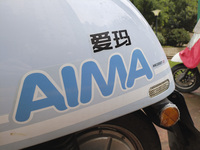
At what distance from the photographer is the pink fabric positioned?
356cm

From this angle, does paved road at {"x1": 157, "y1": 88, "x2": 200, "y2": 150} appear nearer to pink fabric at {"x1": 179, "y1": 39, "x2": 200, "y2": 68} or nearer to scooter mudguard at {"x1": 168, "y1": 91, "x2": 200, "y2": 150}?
pink fabric at {"x1": 179, "y1": 39, "x2": 200, "y2": 68}

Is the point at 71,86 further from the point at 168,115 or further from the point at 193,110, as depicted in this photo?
the point at 193,110

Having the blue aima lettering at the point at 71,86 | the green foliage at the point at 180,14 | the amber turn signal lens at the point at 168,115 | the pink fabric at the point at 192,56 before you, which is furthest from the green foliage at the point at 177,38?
the blue aima lettering at the point at 71,86

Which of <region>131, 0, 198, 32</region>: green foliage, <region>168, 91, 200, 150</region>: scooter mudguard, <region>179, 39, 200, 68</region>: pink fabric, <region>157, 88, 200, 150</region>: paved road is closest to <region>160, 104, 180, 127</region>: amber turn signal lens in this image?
<region>168, 91, 200, 150</region>: scooter mudguard

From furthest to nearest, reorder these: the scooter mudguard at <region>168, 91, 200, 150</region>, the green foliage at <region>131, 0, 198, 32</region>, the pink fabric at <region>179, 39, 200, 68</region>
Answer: the green foliage at <region>131, 0, 198, 32</region>
the pink fabric at <region>179, 39, 200, 68</region>
the scooter mudguard at <region>168, 91, 200, 150</region>

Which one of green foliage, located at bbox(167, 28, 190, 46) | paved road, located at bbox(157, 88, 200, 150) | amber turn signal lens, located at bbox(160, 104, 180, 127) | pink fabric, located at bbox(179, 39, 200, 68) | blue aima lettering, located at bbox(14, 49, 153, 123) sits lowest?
green foliage, located at bbox(167, 28, 190, 46)

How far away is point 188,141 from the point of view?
61.5 inches

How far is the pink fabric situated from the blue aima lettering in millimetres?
2679

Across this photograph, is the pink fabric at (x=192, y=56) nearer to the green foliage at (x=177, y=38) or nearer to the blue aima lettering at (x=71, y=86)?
the blue aima lettering at (x=71, y=86)

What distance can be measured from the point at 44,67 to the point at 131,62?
0.45 metres

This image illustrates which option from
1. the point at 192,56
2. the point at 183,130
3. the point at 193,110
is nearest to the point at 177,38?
the point at 192,56

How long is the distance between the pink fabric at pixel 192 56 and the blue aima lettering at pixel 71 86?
2.68 meters

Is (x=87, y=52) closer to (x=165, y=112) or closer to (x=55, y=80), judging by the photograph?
(x=55, y=80)

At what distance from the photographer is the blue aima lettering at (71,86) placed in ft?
3.29
